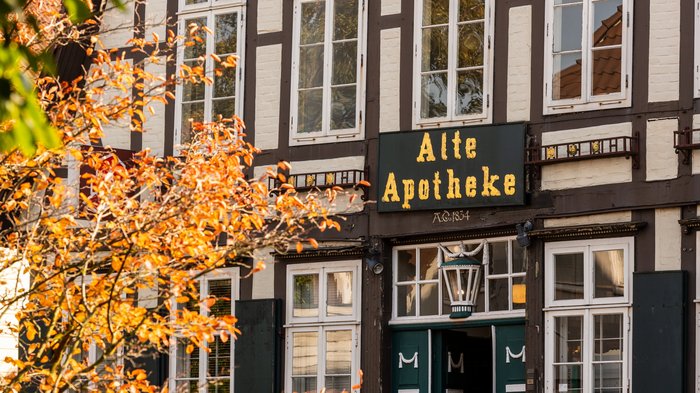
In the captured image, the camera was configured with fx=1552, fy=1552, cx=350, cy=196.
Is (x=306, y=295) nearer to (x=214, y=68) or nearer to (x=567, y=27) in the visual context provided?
(x=214, y=68)

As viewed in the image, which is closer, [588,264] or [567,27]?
[588,264]

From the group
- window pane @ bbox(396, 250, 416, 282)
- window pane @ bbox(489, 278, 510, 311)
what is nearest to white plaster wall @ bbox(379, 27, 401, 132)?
window pane @ bbox(396, 250, 416, 282)

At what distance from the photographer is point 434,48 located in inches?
642

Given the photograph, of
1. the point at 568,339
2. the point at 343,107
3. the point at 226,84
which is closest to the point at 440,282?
the point at 568,339

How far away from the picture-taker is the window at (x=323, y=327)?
16.7m

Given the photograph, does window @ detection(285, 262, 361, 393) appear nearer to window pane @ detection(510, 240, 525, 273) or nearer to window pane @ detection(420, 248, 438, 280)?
window pane @ detection(420, 248, 438, 280)

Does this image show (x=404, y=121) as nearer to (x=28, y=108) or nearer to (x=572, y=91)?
(x=572, y=91)

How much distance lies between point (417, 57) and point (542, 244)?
2521 millimetres

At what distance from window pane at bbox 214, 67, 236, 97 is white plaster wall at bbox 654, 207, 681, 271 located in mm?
5608

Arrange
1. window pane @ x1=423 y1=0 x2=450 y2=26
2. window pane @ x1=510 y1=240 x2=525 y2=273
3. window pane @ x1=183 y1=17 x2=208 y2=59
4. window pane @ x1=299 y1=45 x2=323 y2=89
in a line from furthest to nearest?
window pane @ x1=183 y1=17 x2=208 y2=59 < window pane @ x1=299 y1=45 x2=323 y2=89 < window pane @ x1=423 y1=0 x2=450 y2=26 < window pane @ x1=510 y1=240 x2=525 y2=273

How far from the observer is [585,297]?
14.8 m

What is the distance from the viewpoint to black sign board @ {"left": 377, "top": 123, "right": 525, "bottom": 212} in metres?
15.4

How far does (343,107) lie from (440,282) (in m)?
2.28


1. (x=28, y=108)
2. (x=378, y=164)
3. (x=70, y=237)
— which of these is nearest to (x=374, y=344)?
(x=378, y=164)
